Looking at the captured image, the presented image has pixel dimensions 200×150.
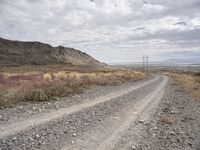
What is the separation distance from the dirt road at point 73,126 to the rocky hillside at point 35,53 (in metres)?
127

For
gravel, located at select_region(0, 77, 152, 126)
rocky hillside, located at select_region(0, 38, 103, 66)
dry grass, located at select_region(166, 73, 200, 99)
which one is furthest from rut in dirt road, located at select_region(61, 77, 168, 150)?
rocky hillside, located at select_region(0, 38, 103, 66)

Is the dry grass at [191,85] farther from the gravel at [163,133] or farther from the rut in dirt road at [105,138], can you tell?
the rut in dirt road at [105,138]

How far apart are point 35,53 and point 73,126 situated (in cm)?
16383

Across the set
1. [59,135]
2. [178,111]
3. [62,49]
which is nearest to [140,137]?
[59,135]

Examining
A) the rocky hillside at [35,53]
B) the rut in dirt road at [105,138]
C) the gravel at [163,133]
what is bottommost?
the gravel at [163,133]

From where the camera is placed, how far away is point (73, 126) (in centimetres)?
998

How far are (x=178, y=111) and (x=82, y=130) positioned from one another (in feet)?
21.2

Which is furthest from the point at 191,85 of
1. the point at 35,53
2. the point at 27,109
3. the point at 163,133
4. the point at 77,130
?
the point at 35,53

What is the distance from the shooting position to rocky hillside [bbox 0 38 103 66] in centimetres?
14375

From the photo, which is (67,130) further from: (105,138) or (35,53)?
(35,53)

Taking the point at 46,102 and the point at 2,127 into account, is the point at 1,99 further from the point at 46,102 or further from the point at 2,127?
the point at 2,127

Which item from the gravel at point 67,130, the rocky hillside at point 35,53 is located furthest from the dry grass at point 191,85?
the rocky hillside at point 35,53

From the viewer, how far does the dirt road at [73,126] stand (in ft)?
26.2

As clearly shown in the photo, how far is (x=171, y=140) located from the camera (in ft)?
29.0
